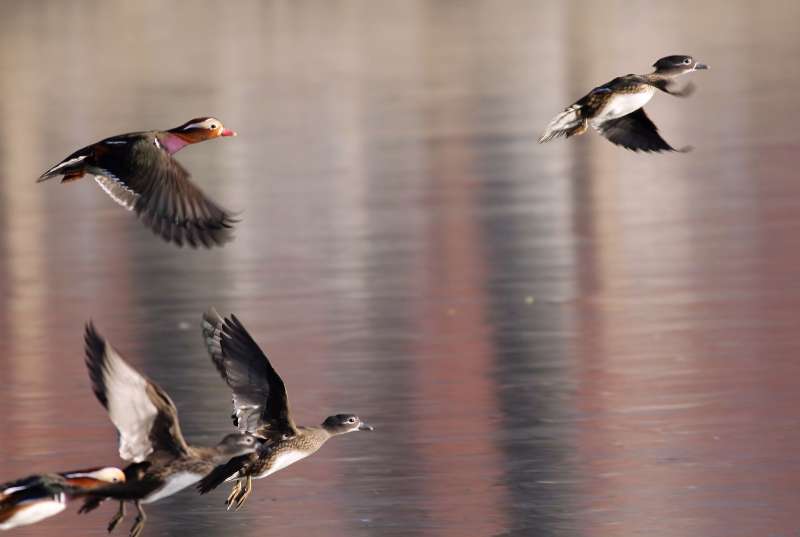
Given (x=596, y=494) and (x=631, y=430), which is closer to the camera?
(x=596, y=494)

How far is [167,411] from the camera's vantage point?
442 inches

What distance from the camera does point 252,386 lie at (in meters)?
12.5

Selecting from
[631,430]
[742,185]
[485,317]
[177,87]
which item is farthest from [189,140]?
[177,87]

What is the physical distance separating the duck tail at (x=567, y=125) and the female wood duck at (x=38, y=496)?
94.5 inches

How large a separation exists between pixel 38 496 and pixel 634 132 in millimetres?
3499

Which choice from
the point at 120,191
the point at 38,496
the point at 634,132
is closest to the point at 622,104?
the point at 634,132

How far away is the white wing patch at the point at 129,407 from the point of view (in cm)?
1119

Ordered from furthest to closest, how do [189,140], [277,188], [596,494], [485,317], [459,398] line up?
1. [277,188]
2. [485,317]
3. [459,398]
4. [596,494]
5. [189,140]

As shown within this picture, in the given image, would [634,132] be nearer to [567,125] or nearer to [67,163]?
[567,125]

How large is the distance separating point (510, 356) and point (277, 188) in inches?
541

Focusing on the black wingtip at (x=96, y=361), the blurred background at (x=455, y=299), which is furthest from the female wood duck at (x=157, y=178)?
the blurred background at (x=455, y=299)

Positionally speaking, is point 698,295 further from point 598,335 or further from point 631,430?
point 631,430

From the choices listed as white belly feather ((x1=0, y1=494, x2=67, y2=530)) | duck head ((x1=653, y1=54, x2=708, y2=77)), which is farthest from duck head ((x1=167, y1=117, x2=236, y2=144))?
white belly feather ((x1=0, y1=494, x2=67, y2=530))

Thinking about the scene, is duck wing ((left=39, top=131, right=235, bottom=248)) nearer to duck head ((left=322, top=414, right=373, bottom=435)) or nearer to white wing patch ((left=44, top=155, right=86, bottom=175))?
white wing patch ((left=44, top=155, right=86, bottom=175))
